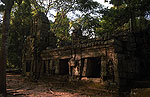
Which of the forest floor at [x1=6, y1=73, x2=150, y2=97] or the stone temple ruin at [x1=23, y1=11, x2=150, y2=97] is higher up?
the stone temple ruin at [x1=23, y1=11, x2=150, y2=97]

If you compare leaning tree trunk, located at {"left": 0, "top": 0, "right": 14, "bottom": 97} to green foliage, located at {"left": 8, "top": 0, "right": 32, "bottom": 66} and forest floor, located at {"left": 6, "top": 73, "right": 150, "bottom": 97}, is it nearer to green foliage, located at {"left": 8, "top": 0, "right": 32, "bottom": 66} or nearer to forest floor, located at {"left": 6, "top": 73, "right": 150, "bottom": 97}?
forest floor, located at {"left": 6, "top": 73, "right": 150, "bottom": 97}

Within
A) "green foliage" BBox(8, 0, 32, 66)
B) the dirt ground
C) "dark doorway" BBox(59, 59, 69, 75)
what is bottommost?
the dirt ground

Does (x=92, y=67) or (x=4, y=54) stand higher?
(x=4, y=54)

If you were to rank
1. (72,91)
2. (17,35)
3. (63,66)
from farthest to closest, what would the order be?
(17,35) → (63,66) → (72,91)

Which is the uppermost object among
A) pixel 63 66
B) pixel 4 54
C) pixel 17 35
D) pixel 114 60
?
pixel 17 35

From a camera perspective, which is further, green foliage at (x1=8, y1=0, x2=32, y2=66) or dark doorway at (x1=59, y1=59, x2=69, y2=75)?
green foliage at (x1=8, y1=0, x2=32, y2=66)

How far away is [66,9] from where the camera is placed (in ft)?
63.9

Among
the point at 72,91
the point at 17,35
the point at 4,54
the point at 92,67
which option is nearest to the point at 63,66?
the point at 92,67

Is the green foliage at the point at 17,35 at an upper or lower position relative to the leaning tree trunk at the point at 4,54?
upper

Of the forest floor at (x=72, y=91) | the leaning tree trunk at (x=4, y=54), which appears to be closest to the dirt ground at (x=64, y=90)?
the forest floor at (x=72, y=91)

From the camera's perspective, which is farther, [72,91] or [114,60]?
[72,91]

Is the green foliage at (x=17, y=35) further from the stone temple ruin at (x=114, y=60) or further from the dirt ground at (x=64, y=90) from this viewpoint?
the stone temple ruin at (x=114, y=60)

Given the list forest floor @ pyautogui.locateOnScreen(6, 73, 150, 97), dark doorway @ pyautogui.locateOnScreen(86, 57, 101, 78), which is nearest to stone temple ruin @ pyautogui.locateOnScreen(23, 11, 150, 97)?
dark doorway @ pyautogui.locateOnScreen(86, 57, 101, 78)

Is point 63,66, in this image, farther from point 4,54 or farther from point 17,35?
point 17,35
